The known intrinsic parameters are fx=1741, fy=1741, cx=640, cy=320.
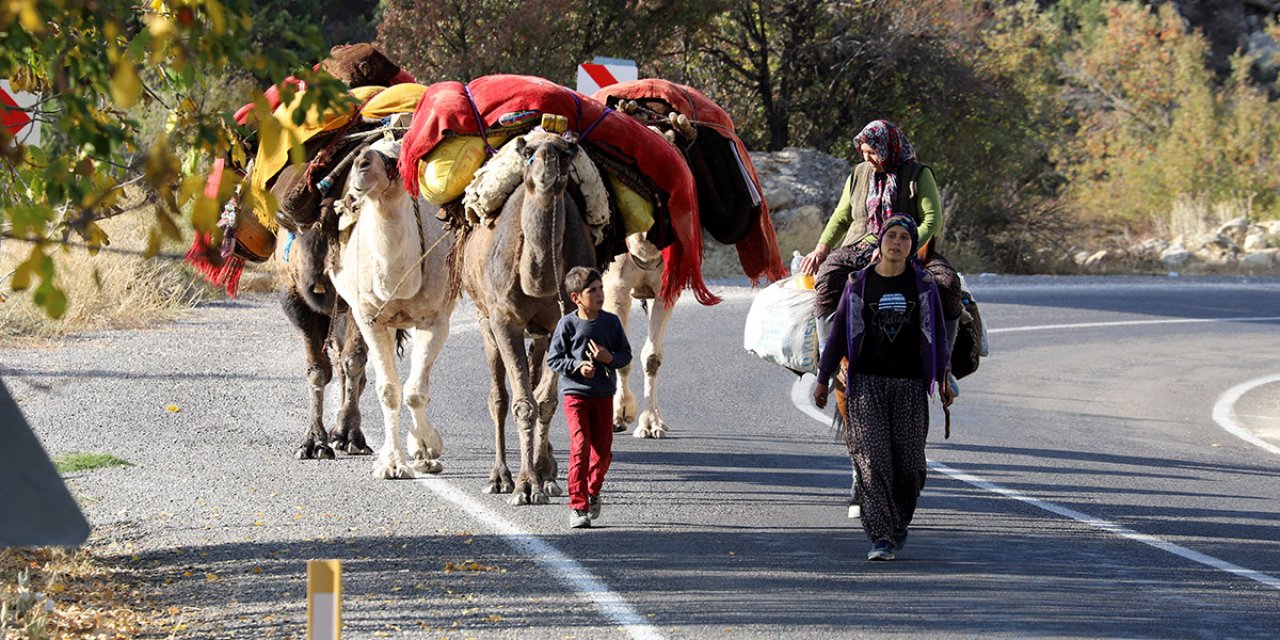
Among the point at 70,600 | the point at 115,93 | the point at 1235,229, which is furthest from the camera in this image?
the point at 1235,229

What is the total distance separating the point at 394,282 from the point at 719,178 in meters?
2.84

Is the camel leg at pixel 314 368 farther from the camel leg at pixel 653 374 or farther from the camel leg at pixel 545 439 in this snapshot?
the camel leg at pixel 653 374

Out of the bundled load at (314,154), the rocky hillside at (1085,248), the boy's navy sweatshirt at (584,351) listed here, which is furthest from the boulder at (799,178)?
the boy's navy sweatshirt at (584,351)

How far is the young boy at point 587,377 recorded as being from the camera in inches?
351

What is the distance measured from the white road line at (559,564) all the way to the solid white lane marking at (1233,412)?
6628 mm

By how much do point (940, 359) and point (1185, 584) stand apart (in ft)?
5.23

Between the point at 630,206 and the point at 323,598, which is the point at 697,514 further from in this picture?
the point at 323,598

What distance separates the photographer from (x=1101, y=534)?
9180mm

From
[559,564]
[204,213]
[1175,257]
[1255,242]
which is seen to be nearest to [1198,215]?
[1255,242]

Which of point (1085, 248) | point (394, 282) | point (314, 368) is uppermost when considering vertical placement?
point (394, 282)

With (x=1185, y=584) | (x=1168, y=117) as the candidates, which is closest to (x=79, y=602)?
(x=1185, y=584)

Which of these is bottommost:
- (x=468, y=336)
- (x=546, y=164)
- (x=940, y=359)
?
(x=468, y=336)

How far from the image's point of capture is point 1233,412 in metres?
15.2

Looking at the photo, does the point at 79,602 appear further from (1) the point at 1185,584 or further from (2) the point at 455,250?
(1) the point at 1185,584
